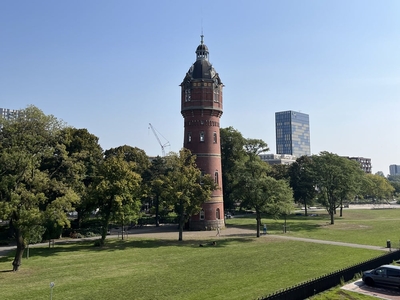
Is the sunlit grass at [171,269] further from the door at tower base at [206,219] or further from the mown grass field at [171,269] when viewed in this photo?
the door at tower base at [206,219]

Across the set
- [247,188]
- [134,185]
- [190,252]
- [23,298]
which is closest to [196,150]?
[247,188]

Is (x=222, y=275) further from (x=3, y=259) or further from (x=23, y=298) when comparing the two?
(x=3, y=259)

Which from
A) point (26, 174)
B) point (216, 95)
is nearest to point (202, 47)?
point (216, 95)

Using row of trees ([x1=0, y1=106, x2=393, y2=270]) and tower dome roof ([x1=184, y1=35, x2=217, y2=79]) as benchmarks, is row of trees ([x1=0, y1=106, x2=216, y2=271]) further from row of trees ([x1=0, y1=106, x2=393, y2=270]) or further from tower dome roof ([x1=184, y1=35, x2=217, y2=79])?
tower dome roof ([x1=184, y1=35, x2=217, y2=79])

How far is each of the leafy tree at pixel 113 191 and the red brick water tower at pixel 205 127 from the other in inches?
632

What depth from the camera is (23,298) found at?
2050cm

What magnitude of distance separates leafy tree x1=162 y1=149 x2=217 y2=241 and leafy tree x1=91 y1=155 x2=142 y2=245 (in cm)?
480

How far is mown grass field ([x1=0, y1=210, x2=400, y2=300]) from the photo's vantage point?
854 inches

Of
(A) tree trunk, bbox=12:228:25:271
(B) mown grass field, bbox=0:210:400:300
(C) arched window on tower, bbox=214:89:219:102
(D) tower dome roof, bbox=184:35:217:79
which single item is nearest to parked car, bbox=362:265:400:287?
(B) mown grass field, bbox=0:210:400:300

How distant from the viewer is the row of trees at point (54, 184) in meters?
28.1

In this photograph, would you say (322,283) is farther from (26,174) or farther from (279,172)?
(279,172)

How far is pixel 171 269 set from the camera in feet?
91.5

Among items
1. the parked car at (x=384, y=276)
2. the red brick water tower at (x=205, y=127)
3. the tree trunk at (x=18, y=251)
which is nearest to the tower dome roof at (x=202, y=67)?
the red brick water tower at (x=205, y=127)

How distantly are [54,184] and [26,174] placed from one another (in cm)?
243
